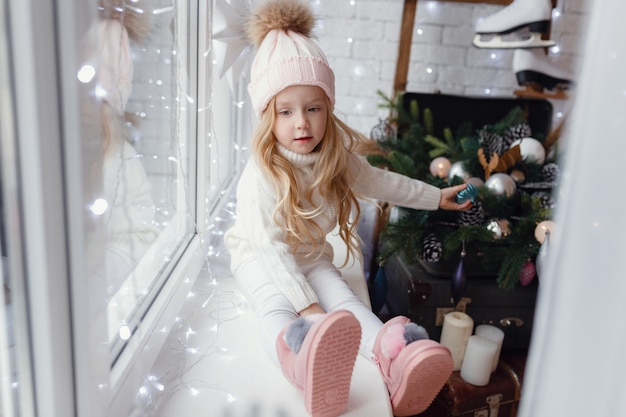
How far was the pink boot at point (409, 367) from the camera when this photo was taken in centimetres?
79

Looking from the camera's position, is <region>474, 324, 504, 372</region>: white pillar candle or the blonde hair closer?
the blonde hair

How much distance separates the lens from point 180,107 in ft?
3.76

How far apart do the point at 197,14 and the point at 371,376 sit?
833mm

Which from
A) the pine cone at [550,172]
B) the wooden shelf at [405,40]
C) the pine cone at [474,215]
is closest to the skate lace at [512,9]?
the wooden shelf at [405,40]

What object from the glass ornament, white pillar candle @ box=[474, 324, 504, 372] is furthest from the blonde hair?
the glass ornament

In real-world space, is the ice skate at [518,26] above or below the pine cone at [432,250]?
above

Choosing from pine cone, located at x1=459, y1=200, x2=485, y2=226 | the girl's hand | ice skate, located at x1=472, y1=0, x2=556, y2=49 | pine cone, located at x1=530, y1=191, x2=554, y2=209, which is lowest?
pine cone, located at x1=459, y1=200, x2=485, y2=226

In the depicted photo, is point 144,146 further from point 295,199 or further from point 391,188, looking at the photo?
point 391,188

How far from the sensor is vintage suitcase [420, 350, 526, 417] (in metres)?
1.24

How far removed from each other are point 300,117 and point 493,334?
0.73m

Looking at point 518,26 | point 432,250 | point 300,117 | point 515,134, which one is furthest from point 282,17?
point 518,26

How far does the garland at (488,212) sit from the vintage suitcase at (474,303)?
0.04m

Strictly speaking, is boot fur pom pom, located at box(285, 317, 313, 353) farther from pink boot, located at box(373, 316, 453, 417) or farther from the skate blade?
the skate blade

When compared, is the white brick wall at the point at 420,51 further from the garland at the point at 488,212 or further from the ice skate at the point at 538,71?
the garland at the point at 488,212
